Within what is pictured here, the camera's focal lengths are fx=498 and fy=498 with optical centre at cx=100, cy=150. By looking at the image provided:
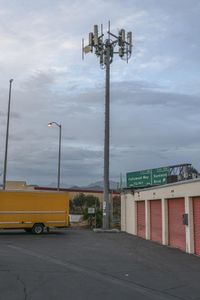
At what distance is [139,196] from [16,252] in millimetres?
14236

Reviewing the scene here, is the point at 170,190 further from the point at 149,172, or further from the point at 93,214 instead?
the point at 93,214

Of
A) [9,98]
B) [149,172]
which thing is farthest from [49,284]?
[9,98]

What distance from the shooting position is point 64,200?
32906mm

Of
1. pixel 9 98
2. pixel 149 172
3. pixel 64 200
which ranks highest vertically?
pixel 9 98

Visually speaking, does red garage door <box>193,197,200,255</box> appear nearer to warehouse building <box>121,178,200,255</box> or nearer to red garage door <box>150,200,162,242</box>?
warehouse building <box>121,178,200,255</box>

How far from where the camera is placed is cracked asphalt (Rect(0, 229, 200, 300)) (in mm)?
11000

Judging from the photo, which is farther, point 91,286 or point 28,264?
point 28,264

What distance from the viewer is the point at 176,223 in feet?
81.9

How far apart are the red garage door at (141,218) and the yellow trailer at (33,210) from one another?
15.6 feet

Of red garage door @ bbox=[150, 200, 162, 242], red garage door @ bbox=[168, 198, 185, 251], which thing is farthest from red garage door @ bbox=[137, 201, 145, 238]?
red garage door @ bbox=[168, 198, 185, 251]

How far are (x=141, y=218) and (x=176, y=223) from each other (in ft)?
25.3

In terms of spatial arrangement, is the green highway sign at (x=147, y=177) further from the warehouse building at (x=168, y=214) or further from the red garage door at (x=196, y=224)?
the red garage door at (x=196, y=224)

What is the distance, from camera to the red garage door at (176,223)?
24.0 m

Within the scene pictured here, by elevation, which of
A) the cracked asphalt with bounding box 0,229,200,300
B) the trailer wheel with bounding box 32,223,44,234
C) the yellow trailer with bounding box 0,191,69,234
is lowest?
the cracked asphalt with bounding box 0,229,200,300
